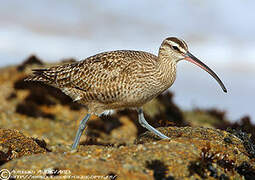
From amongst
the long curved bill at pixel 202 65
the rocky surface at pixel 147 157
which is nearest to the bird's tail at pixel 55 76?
the rocky surface at pixel 147 157

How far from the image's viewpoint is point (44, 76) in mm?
10414

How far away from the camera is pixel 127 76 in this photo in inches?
337

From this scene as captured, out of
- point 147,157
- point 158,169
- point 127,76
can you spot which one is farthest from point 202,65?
point 158,169

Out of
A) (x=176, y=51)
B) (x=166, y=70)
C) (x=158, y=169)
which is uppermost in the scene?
(x=176, y=51)

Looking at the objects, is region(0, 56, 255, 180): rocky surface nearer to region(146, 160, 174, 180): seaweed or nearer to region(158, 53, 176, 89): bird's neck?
region(146, 160, 174, 180): seaweed

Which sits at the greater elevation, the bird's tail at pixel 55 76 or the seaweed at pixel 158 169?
the bird's tail at pixel 55 76

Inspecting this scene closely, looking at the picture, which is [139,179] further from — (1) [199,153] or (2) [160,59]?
(2) [160,59]

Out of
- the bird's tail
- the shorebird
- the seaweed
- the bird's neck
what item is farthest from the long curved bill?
the bird's tail

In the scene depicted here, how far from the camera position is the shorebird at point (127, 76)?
27.8 feet

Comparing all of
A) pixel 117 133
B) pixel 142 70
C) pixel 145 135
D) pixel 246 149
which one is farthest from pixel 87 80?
pixel 117 133

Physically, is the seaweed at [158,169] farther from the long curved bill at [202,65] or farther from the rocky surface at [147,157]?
the long curved bill at [202,65]

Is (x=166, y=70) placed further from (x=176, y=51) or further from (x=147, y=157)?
(x=147, y=157)

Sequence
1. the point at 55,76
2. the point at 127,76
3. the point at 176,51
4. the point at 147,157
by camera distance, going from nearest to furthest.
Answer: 1. the point at 147,157
2. the point at 127,76
3. the point at 176,51
4. the point at 55,76

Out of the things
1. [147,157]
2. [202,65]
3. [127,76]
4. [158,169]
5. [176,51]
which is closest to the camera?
[158,169]
